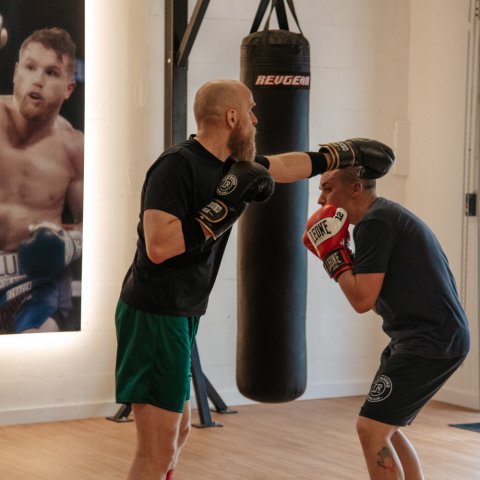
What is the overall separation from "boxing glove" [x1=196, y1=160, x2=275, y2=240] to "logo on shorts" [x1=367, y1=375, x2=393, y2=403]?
0.65m

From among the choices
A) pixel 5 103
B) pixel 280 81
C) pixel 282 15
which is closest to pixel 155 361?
pixel 280 81

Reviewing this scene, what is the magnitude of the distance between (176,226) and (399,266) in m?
0.70

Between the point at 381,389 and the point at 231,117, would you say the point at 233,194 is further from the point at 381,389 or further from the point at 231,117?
the point at 381,389

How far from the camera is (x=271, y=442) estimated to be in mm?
4660

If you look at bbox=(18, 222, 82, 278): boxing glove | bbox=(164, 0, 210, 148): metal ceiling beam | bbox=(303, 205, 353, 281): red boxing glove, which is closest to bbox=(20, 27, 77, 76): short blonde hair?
bbox=(164, 0, 210, 148): metal ceiling beam

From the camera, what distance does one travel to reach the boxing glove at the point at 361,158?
10.3 feet

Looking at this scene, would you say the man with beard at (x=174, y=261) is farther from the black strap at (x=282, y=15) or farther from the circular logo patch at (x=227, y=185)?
the black strap at (x=282, y=15)

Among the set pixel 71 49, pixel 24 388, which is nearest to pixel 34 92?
pixel 71 49

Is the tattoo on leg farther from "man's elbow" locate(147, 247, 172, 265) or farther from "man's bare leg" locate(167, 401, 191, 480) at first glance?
"man's elbow" locate(147, 247, 172, 265)

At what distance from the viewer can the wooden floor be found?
4.07 m

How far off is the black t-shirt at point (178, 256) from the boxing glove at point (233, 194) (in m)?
0.05

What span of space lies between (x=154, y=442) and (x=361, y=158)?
113cm

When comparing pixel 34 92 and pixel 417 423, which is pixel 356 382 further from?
pixel 34 92

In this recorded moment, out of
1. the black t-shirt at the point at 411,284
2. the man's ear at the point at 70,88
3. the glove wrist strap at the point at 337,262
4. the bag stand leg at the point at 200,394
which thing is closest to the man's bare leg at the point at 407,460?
the black t-shirt at the point at 411,284
